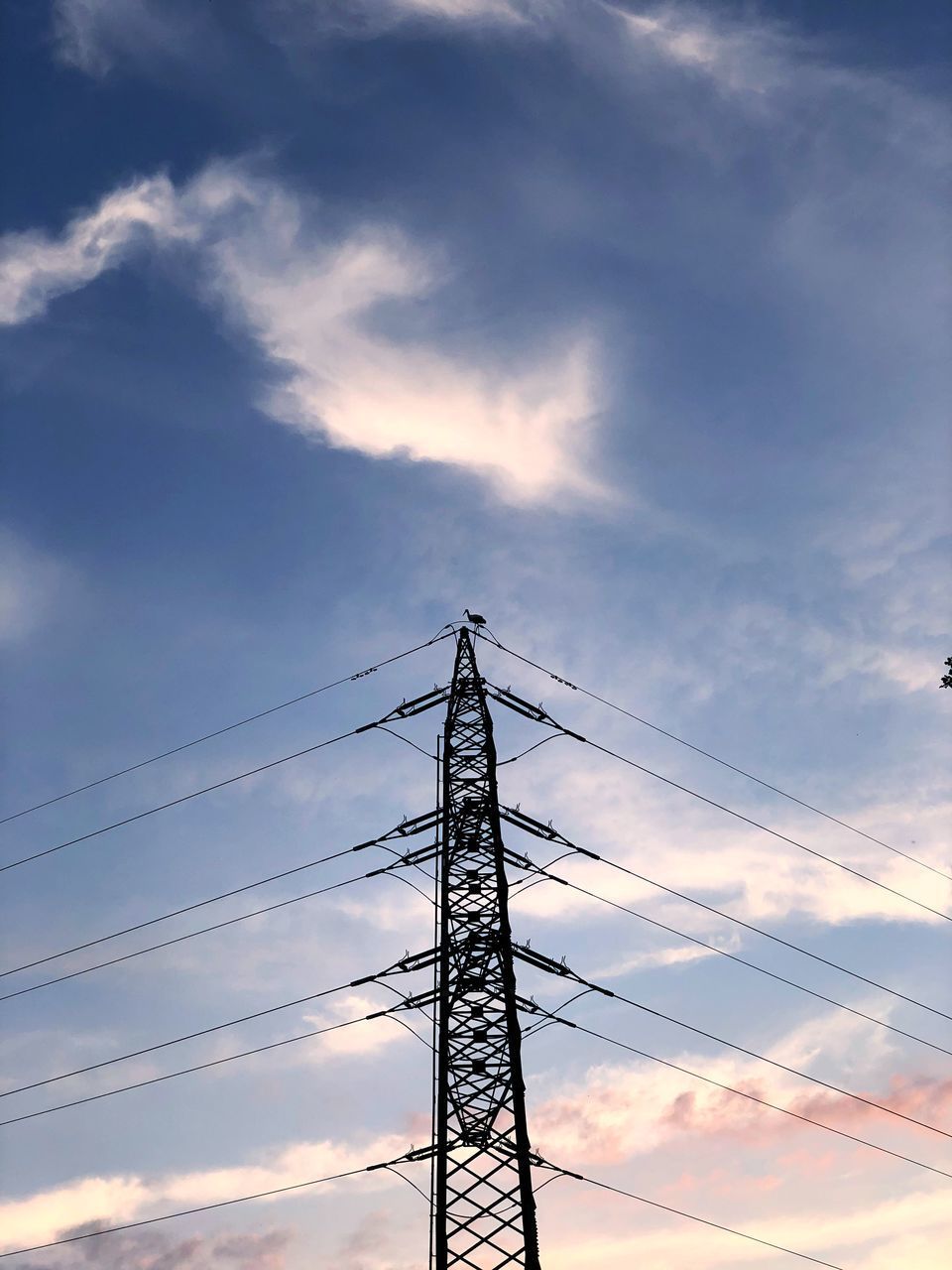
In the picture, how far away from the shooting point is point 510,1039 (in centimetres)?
2508

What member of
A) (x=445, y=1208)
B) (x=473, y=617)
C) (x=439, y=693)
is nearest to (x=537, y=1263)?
(x=445, y=1208)

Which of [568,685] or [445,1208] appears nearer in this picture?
[445,1208]

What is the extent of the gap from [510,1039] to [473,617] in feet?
40.7

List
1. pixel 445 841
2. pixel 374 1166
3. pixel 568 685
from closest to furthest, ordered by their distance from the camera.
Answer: pixel 374 1166 < pixel 445 841 < pixel 568 685

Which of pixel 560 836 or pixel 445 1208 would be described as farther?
pixel 560 836

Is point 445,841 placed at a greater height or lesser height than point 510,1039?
greater

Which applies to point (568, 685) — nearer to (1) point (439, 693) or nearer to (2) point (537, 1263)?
(1) point (439, 693)

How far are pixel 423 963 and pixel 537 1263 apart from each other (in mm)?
6955

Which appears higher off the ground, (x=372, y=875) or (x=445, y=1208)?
(x=372, y=875)

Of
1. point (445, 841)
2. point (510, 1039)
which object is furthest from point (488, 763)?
point (510, 1039)

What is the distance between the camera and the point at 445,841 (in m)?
28.3

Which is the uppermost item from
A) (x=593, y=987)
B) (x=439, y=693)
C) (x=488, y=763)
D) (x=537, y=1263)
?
(x=439, y=693)

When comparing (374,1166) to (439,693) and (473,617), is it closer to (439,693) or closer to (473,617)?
(439,693)

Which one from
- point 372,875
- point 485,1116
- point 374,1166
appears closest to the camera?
point 485,1116
